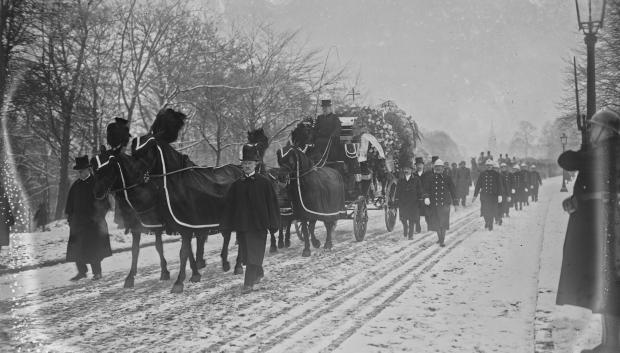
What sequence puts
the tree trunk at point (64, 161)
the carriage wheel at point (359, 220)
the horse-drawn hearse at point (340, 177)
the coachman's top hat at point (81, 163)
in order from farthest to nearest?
the tree trunk at point (64, 161) → the carriage wheel at point (359, 220) → the horse-drawn hearse at point (340, 177) → the coachman's top hat at point (81, 163)

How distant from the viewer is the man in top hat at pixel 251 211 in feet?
26.6

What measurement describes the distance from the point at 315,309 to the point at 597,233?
329 cm

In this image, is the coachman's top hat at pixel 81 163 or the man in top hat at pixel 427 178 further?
the man in top hat at pixel 427 178

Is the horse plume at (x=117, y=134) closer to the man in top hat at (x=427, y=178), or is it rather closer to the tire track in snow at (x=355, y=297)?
the tire track in snow at (x=355, y=297)

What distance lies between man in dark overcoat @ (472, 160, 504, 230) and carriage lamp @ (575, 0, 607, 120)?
8208 mm

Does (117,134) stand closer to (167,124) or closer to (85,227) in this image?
(167,124)

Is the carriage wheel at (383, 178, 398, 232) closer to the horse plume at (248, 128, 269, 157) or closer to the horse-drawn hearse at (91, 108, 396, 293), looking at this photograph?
the horse-drawn hearse at (91, 108, 396, 293)

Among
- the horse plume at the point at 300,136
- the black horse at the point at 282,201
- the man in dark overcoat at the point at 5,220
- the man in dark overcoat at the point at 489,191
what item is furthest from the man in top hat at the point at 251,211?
the man in dark overcoat at the point at 489,191

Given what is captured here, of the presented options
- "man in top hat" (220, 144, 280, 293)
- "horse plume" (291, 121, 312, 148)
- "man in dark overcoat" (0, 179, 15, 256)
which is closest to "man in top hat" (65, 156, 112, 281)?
"man in dark overcoat" (0, 179, 15, 256)

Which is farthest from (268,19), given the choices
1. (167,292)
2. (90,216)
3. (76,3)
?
(167,292)

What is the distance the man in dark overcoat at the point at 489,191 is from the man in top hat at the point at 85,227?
1133cm

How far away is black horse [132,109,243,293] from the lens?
809cm

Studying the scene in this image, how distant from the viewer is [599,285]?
5016mm

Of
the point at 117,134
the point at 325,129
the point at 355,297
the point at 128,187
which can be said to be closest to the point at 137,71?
the point at 325,129
